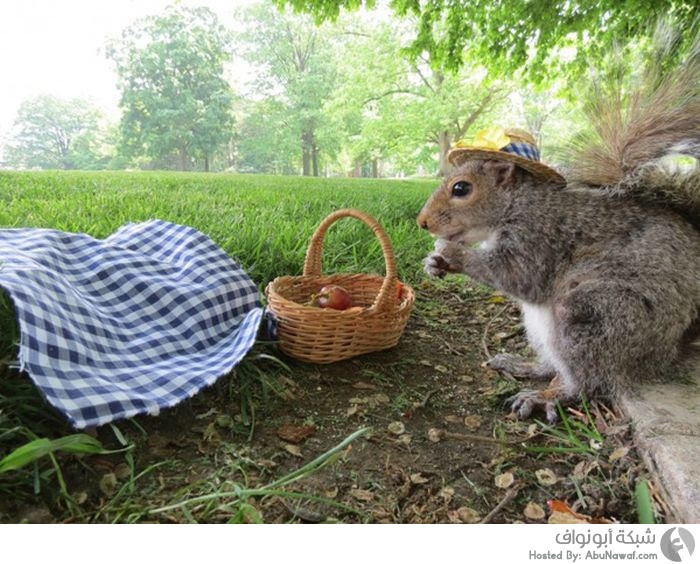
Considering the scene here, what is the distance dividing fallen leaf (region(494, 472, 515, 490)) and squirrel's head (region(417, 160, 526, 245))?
746 mm

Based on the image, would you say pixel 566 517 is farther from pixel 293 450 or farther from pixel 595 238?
pixel 595 238

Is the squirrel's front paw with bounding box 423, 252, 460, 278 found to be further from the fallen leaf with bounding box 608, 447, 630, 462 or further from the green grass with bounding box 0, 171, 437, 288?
the green grass with bounding box 0, 171, 437, 288

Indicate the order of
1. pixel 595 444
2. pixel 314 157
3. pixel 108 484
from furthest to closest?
pixel 314 157
pixel 595 444
pixel 108 484

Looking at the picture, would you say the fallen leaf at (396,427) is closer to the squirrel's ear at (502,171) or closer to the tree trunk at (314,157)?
the squirrel's ear at (502,171)

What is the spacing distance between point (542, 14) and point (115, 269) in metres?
3.55

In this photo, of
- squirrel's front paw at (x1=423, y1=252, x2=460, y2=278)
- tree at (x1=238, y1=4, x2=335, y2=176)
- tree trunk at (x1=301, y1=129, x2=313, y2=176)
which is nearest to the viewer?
squirrel's front paw at (x1=423, y1=252, x2=460, y2=278)

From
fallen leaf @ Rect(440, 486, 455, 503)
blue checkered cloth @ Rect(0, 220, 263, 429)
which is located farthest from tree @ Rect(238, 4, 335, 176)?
fallen leaf @ Rect(440, 486, 455, 503)

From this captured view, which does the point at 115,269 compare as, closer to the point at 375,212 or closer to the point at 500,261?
the point at 500,261

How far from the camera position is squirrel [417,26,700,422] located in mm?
1277

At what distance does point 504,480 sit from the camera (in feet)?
3.60

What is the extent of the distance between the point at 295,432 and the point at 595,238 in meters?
0.97

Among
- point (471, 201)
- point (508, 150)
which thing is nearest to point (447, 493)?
point (471, 201)

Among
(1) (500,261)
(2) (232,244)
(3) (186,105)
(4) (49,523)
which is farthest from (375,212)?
(3) (186,105)

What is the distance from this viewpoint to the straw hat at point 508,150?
4.86 ft
